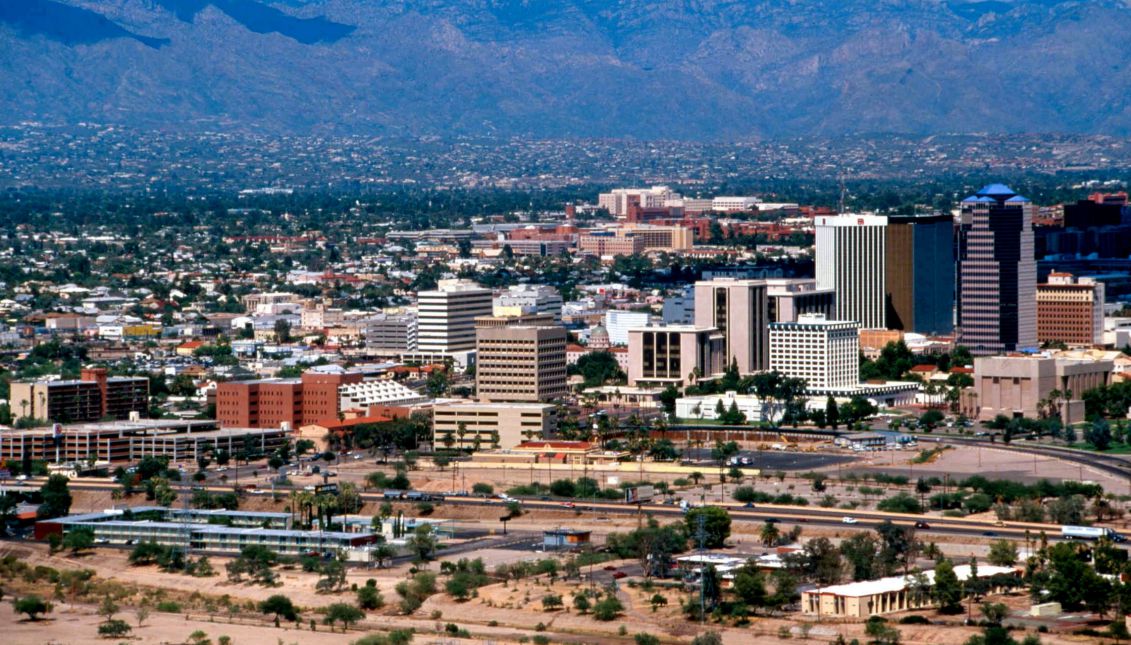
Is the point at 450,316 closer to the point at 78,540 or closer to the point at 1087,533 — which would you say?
the point at 78,540

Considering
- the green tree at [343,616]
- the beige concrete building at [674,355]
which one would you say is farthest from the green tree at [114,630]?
the beige concrete building at [674,355]

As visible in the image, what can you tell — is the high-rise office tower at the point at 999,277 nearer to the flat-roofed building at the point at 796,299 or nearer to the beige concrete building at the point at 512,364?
the flat-roofed building at the point at 796,299

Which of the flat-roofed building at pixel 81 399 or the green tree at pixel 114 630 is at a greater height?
the flat-roofed building at pixel 81 399

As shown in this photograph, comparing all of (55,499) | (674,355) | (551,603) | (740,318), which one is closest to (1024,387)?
(740,318)

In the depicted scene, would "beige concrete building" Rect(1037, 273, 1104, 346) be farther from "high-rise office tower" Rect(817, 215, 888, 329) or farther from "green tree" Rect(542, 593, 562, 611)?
"green tree" Rect(542, 593, 562, 611)

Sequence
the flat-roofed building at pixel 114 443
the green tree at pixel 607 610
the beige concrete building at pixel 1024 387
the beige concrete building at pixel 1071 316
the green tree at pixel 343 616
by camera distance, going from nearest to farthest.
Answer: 1. the green tree at pixel 607 610
2. the green tree at pixel 343 616
3. the flat-roofed building at pixel 114 443
4. the beige concrete building at pixel 1024 387
5. the beige concrete building at pixel 1071 316
